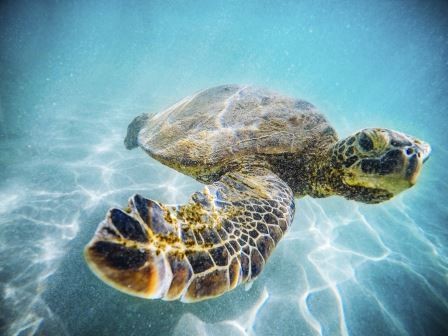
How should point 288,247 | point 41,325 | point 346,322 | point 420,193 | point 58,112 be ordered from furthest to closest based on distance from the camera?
point 58,112
point 420,193
point 288,247
point 346,322
point 41,325

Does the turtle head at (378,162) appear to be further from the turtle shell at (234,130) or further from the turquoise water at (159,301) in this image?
the turquoise water at (159,301)

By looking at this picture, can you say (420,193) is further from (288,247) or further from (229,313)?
(229,313)

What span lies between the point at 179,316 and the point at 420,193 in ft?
34.6

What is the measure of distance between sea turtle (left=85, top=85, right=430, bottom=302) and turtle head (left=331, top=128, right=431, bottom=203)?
1 centimetres

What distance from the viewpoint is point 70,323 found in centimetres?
237

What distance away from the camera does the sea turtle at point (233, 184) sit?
3.86 ft

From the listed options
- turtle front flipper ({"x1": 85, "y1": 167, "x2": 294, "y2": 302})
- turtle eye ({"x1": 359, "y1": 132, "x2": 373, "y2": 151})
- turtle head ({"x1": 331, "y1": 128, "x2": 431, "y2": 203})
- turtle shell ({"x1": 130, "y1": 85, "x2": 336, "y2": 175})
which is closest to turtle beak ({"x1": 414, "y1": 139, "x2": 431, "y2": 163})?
turtle head ({"x1": 331, "y1": 128, "x2": 431, "y2": 203})

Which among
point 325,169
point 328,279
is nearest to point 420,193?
point 328,279

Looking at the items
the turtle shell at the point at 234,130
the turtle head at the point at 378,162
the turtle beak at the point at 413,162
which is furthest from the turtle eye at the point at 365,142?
the turtle shell at the point at 234,130

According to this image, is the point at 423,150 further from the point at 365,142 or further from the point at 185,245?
the point at 185,245

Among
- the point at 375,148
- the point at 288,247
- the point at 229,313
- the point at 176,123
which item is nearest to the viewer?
the point at 375,148

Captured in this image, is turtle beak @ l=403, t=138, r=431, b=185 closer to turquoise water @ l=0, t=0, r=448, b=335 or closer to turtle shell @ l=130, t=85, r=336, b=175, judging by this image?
turtle shell @ l=130, t=85, r=336, b=175

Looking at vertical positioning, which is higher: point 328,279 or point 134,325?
point 134,325

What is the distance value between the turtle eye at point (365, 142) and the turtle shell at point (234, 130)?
22.9 inches
